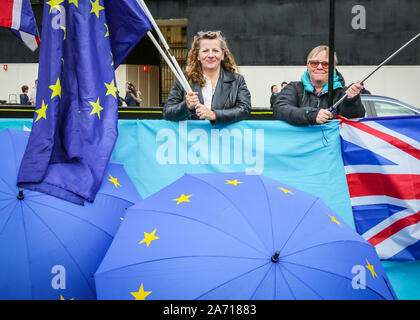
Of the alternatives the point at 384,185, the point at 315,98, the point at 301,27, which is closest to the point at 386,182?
the point at 384,185

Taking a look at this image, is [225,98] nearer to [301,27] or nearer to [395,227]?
[395,227]

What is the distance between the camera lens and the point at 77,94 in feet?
10.7

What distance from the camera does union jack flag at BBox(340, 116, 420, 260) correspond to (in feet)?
11.9

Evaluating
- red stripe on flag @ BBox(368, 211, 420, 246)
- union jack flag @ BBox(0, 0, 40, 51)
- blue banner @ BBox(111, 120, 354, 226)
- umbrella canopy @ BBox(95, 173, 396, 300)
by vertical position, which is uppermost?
union jack flag @ BBox(0, 0, 40, 51)

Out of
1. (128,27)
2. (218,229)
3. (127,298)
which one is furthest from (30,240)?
(128,27)

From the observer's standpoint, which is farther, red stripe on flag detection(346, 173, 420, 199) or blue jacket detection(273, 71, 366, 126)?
blue jacket detection(273, 71, 366, 126)

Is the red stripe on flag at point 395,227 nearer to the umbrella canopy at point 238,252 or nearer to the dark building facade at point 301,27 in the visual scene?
the umbrella canopy at point 238,252

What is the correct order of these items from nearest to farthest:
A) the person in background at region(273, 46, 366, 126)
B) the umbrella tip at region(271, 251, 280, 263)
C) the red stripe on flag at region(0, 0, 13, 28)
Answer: the umbrella tip at region(271, 251, 280, 263)
the red stripe on flag at region(0, 0, 13, 28)
the person in background at region(273, 46, 366, 126)

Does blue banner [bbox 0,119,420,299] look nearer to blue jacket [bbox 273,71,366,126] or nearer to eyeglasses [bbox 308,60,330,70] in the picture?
blue jacket [bbox 273,71,366,126]

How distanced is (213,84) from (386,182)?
165 centimetres

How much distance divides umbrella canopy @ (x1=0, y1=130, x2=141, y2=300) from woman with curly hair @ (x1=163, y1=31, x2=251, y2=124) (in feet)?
4.41

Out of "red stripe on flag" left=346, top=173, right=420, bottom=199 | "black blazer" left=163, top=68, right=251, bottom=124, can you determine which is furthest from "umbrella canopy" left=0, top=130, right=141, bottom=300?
"red stripe on flag" left=346, top=173, right=420, bottom=199

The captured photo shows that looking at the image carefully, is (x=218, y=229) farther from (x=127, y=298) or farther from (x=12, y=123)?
(x=12, y=123)

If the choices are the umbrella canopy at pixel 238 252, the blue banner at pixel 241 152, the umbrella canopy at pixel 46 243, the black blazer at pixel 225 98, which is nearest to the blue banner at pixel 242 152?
the blue banner at pixel 241 152
